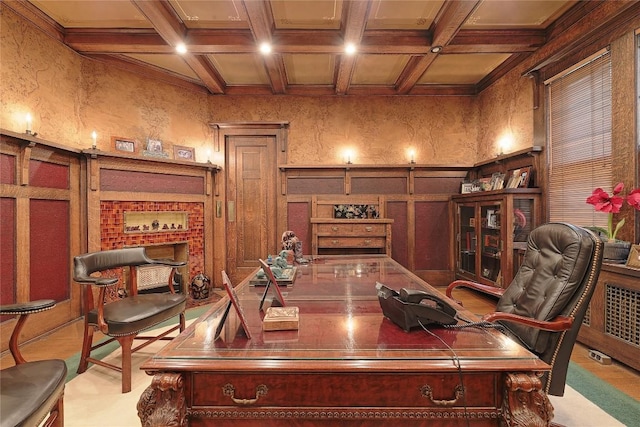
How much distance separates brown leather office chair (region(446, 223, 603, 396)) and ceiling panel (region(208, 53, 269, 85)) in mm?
3756

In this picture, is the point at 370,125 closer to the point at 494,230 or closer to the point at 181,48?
the point at 494,230

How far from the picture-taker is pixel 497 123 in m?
4.34

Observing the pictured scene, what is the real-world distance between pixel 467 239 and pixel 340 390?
13.4 feet

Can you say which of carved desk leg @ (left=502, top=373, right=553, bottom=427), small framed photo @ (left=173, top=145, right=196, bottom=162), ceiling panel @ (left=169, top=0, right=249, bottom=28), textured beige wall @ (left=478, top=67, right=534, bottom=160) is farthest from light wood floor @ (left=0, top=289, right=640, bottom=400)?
ceiling panel @ (left=169, top=0, right=249, bottom=28)

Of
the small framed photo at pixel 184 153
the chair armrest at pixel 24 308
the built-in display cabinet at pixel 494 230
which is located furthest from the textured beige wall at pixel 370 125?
the chair armrest at pixel 24 308

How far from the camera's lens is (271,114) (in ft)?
16.0

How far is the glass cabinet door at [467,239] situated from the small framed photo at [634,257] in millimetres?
1938

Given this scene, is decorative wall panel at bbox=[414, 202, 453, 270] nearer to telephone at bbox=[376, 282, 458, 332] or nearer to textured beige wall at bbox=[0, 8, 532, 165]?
textured beige wall at bbox=[0, 8, 532, 165]

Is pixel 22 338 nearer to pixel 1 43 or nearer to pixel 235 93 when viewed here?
pixel 1 43

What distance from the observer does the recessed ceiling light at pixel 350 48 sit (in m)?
3.34

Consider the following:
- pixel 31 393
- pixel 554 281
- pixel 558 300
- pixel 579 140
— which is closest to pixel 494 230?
pixel 579 140

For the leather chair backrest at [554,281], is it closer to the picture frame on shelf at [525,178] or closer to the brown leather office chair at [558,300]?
the brown leather office chair at [558,300]

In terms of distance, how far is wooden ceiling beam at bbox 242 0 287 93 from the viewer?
2777 millimetres

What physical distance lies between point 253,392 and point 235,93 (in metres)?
4.68
